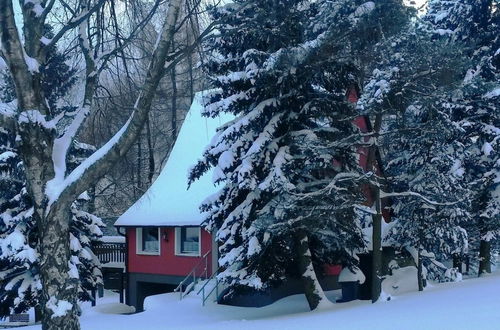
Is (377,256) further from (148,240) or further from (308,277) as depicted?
(148,240)

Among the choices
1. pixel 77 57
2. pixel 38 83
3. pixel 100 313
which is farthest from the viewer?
pixel 100 313

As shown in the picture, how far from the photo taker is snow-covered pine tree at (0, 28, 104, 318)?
16703mm

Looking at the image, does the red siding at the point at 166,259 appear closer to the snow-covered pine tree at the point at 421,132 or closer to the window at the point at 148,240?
the window at the point at 148,240

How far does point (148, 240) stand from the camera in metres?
23.2

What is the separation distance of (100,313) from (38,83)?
14.4 m

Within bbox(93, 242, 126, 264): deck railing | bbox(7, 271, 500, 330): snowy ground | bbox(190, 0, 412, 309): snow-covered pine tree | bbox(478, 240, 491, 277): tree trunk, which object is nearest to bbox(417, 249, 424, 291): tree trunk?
bbox(7, 271, 500, 330): snowy ground

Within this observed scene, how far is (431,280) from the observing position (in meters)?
18.9

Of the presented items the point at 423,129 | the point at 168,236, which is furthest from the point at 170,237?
the point at 423,129

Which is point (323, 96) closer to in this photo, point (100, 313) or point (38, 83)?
point (38, 83)

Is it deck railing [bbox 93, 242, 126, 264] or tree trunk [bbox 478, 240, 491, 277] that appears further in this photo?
deck railing [bbox 93, 242, 126, 264]

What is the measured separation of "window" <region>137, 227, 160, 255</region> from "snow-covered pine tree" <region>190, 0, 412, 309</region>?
819 cm

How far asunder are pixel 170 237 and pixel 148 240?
1.64 metres

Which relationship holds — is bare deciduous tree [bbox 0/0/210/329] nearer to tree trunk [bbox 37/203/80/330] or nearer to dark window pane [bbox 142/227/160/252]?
tree trunk [bbox 37/203/80/330]

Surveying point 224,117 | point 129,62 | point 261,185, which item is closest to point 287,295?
point 261,185
